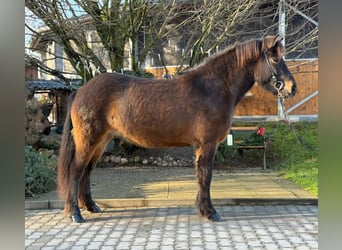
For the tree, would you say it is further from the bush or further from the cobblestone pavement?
the cobblestone pavement

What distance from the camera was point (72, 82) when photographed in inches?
346

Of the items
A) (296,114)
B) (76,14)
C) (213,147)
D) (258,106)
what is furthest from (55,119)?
(213,147)

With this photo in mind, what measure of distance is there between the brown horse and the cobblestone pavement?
29 cm

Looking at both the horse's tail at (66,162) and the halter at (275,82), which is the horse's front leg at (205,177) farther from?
the horse's tail at (66,162)

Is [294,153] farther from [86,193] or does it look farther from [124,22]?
[86,193]

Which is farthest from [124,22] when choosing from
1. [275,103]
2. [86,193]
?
[275,103]

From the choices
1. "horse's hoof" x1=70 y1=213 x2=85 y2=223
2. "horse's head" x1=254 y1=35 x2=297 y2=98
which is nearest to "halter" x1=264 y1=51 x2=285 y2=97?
"horse's head" x1=254 y1=35 x2=297 y2=98

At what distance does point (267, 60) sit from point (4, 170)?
4025 mm

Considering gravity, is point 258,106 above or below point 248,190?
above

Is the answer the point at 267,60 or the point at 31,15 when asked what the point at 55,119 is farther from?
the point at 267,60

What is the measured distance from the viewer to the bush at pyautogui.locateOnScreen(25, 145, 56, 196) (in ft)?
18.5

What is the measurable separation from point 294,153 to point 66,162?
20.1 ft

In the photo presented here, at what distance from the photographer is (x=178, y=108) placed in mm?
4410

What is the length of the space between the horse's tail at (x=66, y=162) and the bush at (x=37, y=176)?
3.99ft
